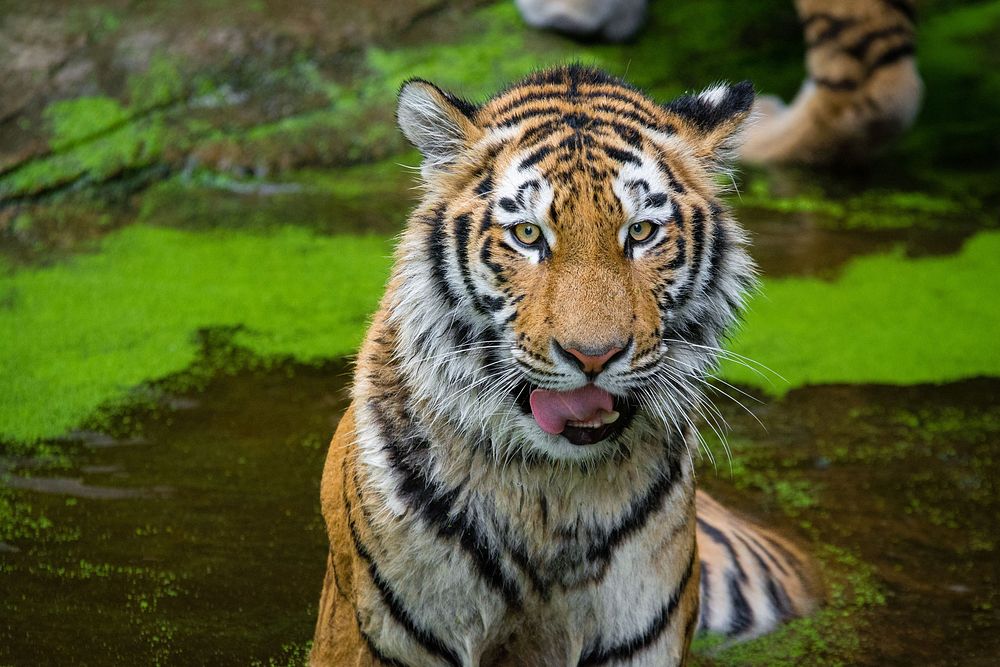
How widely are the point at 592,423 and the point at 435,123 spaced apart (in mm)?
543

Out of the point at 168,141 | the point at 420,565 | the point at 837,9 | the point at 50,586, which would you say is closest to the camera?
the point at 420,565

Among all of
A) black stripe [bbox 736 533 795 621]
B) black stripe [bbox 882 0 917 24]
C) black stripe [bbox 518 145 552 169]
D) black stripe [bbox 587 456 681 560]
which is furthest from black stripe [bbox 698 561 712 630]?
black stripe [bbox 882 0 917 24]

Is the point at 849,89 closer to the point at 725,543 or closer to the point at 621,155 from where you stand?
the point at 725,543

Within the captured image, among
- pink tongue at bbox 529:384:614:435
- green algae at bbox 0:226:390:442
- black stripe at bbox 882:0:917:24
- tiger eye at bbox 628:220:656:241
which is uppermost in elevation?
black stripe at bbox 882:0:917:24

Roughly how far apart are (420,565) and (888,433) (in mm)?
1840

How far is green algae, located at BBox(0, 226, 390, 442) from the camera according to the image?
132 inches

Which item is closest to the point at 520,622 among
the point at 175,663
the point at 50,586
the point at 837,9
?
the point at 175,663

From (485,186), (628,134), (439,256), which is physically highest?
(628,134)

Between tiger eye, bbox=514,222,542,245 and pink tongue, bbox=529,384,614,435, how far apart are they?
0.22m

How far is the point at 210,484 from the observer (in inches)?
116

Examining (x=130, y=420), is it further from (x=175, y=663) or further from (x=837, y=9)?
(x=837, y=9)

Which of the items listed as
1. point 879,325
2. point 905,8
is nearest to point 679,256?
point 879,325

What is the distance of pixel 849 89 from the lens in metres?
5.08

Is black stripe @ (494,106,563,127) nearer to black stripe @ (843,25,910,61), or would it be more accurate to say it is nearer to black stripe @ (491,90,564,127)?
black stripe @ (491,90,564,127)
